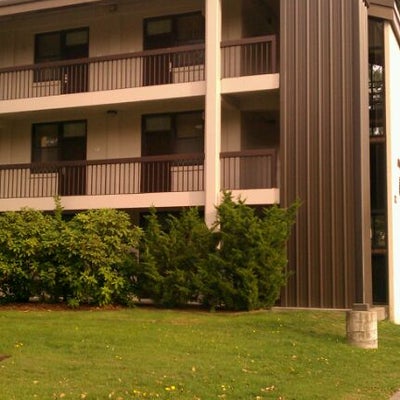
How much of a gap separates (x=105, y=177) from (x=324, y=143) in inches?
234

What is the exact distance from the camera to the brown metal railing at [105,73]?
18188 mm

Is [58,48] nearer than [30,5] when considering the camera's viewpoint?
No

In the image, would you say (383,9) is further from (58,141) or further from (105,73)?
(58,141)

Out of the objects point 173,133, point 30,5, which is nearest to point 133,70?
point 173,133

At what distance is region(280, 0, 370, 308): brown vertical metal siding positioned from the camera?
15.3m

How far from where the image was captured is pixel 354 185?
15.3 meters

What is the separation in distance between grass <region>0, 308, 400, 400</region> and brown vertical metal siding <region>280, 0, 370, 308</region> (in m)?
1.37

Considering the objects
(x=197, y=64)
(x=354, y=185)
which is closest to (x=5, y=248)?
(x=197, y=64)

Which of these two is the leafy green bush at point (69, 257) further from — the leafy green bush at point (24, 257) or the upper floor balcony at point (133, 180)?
the upper floor balcony at point (133, 180)

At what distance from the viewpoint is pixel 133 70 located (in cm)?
1875

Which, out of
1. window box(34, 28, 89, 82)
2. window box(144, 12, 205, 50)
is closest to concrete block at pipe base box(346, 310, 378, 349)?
window box(144, 12, 205, 50)

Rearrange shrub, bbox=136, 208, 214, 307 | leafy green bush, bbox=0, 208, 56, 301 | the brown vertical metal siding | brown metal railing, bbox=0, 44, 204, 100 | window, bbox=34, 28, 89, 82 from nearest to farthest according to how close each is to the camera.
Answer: shrub, bbox=136, 208, 214, 307
the brown vertical metal siding
leafy green bush, bbox=0, 208, 56, 301
brown metal railing, bbox=0, 44, 204, 100
window, bbox=34, 28, 89, 82

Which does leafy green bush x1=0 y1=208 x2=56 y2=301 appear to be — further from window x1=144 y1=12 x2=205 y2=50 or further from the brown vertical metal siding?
window x1=144 y1=12 x2=205 y2=50

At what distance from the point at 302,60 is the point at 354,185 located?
10.3 ft
